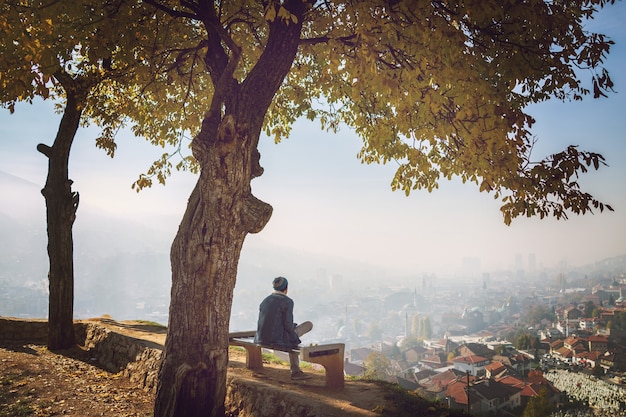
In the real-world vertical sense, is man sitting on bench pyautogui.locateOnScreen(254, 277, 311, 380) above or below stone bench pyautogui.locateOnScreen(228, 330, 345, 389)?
above

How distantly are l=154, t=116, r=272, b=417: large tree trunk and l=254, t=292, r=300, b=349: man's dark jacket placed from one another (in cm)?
137

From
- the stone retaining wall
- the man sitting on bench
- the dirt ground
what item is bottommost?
the dirt ground

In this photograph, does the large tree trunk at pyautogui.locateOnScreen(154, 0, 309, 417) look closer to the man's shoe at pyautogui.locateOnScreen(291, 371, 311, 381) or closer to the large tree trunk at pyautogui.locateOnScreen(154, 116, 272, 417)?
the large tree trunk at pyautogui.locateOnScreen(154, 116, 272, 417)

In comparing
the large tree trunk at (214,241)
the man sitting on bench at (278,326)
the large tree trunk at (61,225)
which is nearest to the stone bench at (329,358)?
the man sitting on bench at (278,326)

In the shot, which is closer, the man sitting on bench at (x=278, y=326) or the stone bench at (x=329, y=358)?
the stone bench at (x=329, y=358)

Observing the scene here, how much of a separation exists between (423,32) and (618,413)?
13.9m

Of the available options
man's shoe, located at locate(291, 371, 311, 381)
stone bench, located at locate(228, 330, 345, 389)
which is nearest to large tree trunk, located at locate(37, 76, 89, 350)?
stone bench, located at locate(228, 330, 345, 389)

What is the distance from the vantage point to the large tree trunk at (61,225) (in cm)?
914

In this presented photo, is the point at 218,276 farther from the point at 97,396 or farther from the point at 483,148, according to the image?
the point at 483,148

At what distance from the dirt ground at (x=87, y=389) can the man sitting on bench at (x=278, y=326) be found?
2.00 ft

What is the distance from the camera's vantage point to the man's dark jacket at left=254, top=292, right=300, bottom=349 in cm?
670

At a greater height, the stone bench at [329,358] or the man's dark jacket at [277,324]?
the man's dark jacket at [277,324]

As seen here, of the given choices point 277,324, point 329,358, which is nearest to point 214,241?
point 277,324

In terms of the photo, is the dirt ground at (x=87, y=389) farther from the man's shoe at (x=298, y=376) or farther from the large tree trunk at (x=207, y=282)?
the large tree trunk at (x=207, y=282)
